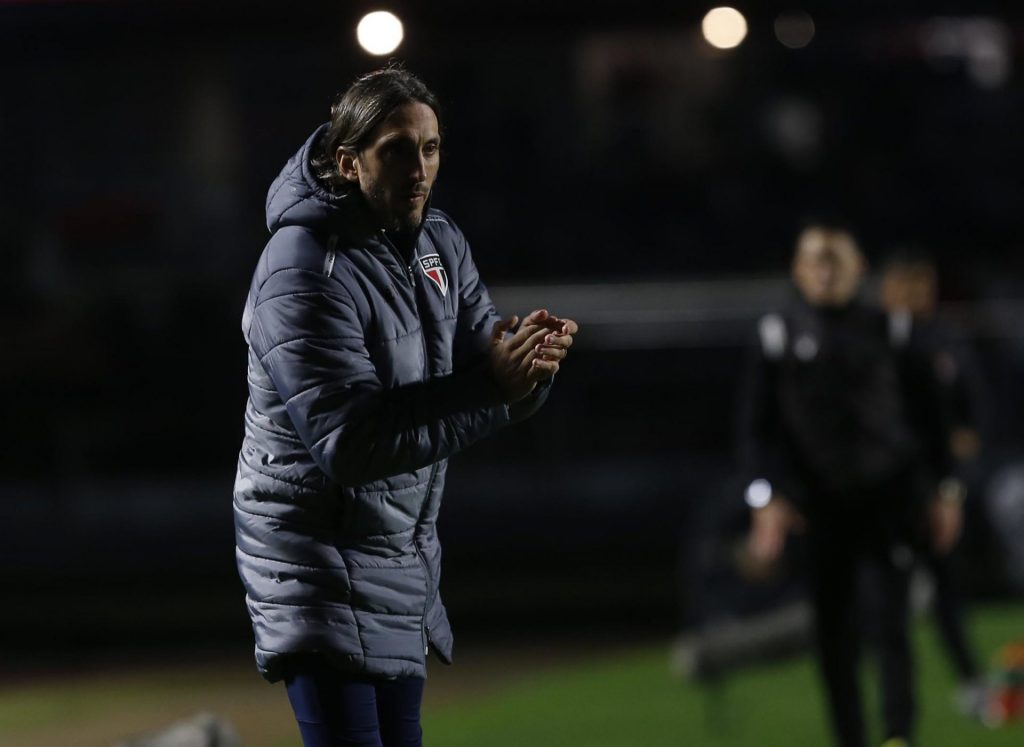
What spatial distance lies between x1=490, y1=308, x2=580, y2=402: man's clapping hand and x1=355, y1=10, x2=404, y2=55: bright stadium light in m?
4.35

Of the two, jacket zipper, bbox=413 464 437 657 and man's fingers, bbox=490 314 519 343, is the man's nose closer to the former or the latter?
man's fingers, bbox=490 314 519 343

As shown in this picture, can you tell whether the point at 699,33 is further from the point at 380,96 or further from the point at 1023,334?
the point at 380,96

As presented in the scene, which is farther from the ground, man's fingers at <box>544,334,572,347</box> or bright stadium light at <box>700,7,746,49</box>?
bright stadium light at <box>700,7,746,49</box>

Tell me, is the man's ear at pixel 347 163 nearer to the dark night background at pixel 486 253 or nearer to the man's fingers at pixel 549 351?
the man's fingers at pixel 549 351

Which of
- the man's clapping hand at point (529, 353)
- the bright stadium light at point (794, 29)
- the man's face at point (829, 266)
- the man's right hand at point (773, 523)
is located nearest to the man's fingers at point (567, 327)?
the man's clapping hand at point (529, 353)

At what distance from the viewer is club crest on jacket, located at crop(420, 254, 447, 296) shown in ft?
7.08

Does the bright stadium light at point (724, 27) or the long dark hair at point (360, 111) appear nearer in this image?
the long dark hair at point (360, 111)

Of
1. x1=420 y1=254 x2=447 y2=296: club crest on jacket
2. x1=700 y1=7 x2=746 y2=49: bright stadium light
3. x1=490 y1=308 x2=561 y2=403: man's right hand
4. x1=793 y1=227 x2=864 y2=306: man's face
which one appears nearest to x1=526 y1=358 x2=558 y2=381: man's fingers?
x1=490 y1=308 x2=561 y2=403: man's right hand

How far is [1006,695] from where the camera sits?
15.7 feet

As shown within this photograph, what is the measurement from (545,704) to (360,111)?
3.51 metres

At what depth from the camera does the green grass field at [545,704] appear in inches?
185

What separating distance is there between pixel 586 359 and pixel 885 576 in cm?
420

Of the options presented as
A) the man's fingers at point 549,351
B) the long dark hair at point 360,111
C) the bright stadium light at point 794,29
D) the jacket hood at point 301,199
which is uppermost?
the bright stadium light at point 794,29

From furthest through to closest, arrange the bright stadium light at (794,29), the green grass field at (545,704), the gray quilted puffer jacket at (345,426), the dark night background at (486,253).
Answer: the dark night background at (486,253) < the bright stadium light at (794,29) < the green grass field at (545,704) < the gray quilted puffer jacket at (345,426)
